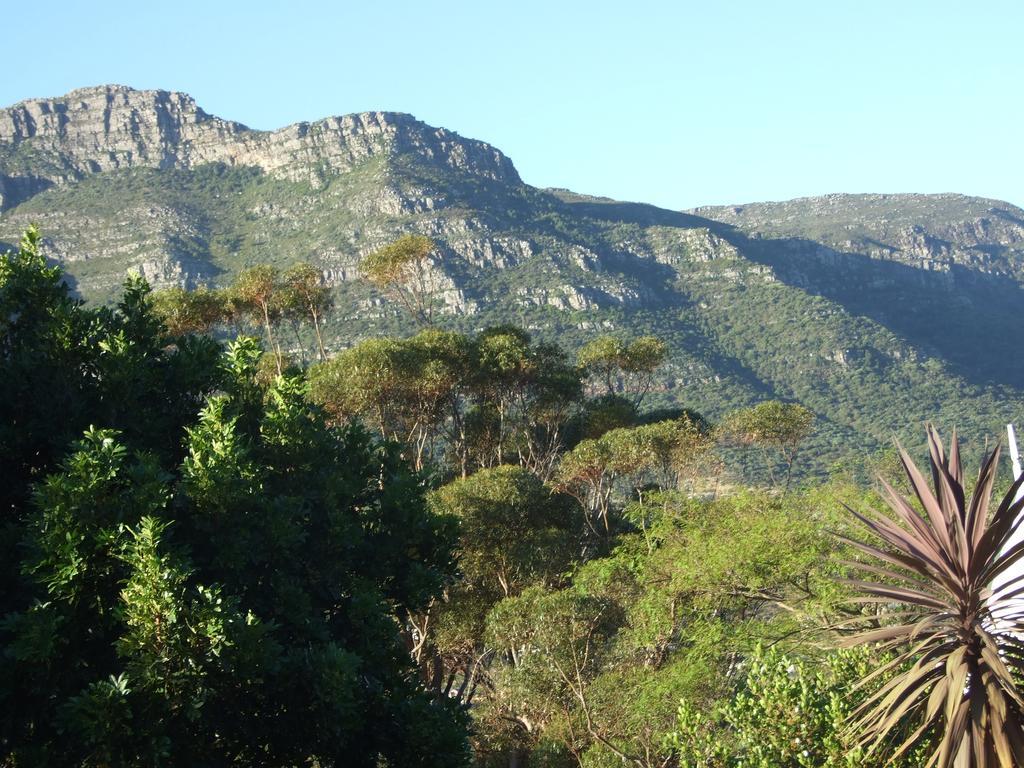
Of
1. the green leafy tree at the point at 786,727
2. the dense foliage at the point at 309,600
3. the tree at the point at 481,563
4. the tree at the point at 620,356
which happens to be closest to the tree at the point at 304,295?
the tree at the point at 620,356

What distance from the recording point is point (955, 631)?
8.41m

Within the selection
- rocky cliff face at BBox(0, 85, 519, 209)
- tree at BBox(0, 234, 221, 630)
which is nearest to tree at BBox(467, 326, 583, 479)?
tree at BBox(0, 234, 221, 630)

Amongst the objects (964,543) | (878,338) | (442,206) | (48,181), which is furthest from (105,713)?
(48,181)

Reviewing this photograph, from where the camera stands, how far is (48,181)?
123938 mm

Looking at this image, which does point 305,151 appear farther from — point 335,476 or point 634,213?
point 335,476

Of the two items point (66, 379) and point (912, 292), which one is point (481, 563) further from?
point (912, 292)

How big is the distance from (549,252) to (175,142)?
70118 mm

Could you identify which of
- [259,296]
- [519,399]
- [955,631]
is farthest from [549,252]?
[955,631]

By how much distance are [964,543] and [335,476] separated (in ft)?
22.1

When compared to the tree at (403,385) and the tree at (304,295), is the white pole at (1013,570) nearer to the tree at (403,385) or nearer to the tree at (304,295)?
the tree at (403,385)

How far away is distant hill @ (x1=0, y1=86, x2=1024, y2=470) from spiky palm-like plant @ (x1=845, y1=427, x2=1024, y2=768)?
2182 inches

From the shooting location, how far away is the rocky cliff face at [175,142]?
12256 cm

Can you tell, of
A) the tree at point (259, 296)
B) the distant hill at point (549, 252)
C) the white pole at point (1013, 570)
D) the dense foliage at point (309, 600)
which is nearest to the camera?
the dense foliage at point (309, 600)

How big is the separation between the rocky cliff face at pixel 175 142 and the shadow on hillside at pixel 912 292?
20.7m
